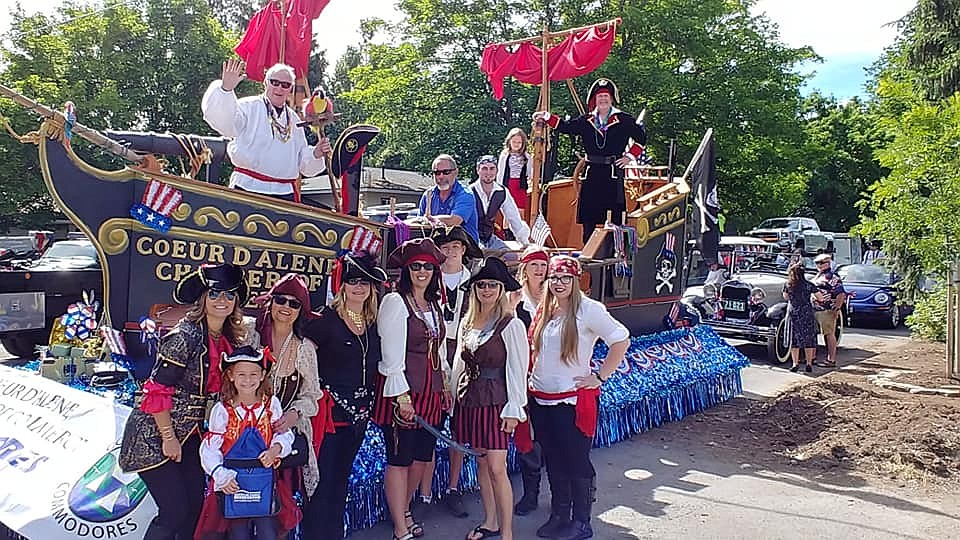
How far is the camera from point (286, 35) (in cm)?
591

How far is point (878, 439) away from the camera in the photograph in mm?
6477

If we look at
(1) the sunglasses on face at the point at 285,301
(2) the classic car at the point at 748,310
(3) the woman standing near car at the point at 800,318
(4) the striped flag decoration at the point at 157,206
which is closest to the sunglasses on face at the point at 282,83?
(4) the striped flag decoration at the point at 157,206

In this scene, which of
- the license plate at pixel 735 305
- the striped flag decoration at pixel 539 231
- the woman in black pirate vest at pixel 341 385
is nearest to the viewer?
the woman in black pirate vest at pixel 341 385

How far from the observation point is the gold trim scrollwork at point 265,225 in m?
4.61

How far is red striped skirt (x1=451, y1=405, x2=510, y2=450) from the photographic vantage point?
4.11 meters

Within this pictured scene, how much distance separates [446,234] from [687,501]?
2418 mm

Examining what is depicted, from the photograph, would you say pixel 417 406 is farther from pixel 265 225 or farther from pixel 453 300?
pixel 265 225

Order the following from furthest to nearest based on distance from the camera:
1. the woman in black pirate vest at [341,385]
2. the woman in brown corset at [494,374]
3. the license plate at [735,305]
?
1. the license plate at [735,305]
2. the woman in brown corset at [494,374]
3. the woman in black pirate vest at [341,385]

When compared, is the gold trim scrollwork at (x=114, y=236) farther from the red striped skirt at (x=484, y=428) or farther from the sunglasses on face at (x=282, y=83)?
the red striped skirt at (x=484, y=428)

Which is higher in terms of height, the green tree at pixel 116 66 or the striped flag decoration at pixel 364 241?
the green tree at pixel 116 66

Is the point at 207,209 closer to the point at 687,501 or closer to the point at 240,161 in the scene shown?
the point at 240,161

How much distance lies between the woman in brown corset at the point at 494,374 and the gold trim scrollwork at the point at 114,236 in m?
1.84

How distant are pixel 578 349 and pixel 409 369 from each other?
943 mm

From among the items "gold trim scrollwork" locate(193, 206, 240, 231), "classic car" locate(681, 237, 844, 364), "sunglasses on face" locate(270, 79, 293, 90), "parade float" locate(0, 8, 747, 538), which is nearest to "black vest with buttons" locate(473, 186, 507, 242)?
"parade float" locate(0, 8, 747, 538)
